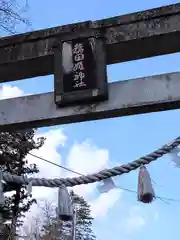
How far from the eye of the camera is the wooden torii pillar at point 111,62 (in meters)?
3.47

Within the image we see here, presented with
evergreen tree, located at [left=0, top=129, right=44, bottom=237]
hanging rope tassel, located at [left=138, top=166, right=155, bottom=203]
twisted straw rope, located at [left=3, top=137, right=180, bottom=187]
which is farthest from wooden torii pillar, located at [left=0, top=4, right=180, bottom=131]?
evergreen tree, located at [left=0, top=129, right=44, bottom=237]

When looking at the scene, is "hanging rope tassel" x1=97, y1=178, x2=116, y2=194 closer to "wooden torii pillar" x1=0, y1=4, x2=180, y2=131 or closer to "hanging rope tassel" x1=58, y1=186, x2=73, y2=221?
"hanging rope tassel" x1=58, y1=186, x2=73, y2=221

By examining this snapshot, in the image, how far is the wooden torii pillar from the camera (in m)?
3.47

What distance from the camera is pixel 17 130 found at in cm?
381

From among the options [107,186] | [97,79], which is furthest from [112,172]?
[97,79]

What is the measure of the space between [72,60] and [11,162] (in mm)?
14467

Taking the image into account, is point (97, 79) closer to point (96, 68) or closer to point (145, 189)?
point (96, 68)

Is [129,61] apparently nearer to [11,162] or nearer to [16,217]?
[11,162]

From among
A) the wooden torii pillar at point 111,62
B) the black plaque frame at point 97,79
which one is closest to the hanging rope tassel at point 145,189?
the wooden torii pillar at point 111,62

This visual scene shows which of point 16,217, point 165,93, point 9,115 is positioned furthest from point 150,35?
point 16,217

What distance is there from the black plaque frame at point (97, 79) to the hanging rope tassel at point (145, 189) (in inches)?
27.4

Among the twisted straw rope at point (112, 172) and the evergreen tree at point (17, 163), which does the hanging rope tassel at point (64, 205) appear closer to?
the twisted straw rope at point (112, 172)

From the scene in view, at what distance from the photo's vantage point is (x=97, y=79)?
3.54 metres

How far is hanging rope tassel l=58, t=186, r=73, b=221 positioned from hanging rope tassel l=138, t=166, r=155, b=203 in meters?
0.55
